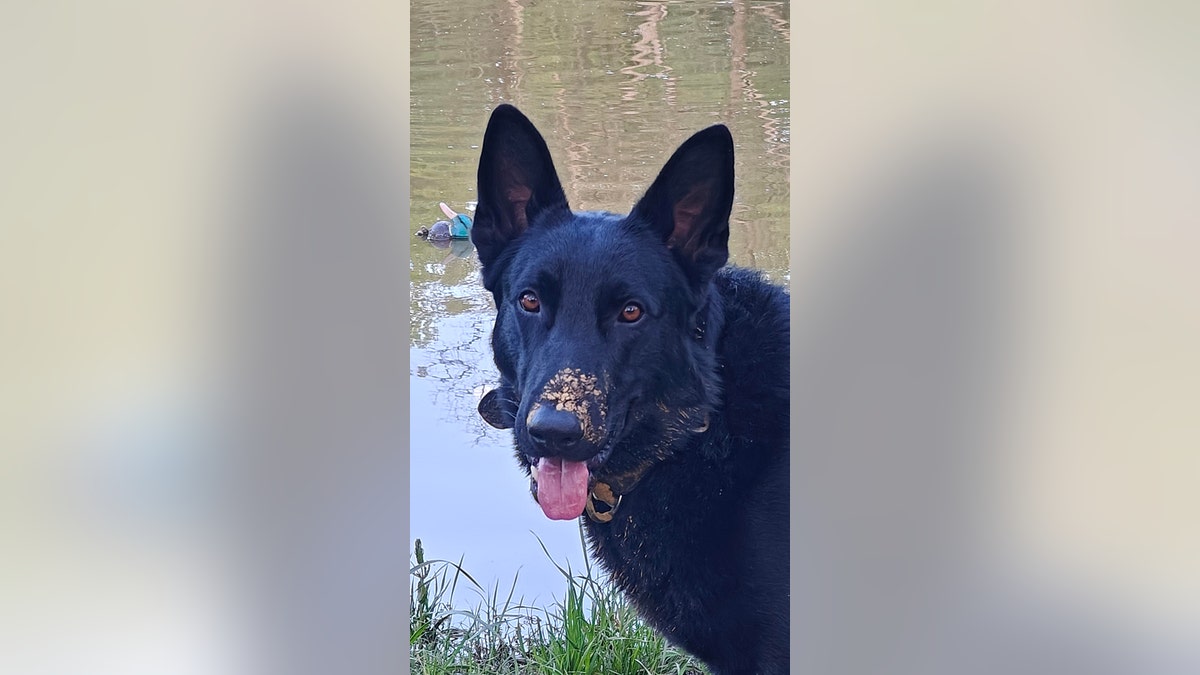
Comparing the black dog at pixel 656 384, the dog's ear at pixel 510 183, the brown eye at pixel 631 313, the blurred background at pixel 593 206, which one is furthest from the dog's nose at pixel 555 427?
the dog's ear at pixel 510 183

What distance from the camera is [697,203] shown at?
1981 millimetres

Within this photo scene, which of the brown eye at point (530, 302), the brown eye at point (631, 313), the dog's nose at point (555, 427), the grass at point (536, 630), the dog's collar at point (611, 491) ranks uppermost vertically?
the brown eye at point (530, 302)

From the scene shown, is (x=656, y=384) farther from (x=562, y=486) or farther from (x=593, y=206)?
(x=593, y=206)

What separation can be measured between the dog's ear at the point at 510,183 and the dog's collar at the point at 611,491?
1.74ft

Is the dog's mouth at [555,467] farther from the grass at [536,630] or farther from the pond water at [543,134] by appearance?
the grass at [536,630]

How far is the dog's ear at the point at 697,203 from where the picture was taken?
1.97 meters

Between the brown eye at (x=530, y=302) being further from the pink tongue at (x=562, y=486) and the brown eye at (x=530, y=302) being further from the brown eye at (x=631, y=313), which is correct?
the pink tongue at (x=562, y=486)

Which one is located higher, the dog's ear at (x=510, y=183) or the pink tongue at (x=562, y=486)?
the dog's ear at (x=510, y=183)

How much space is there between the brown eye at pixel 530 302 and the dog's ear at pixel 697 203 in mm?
261
